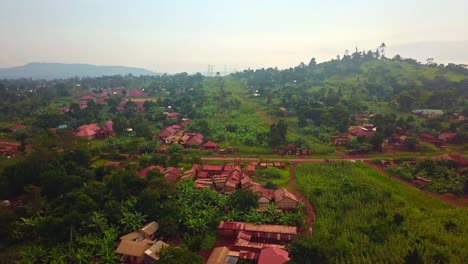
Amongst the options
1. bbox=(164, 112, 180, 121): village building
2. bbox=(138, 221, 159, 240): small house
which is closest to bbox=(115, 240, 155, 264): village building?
bbox=(138, 221, 159, 240): small house

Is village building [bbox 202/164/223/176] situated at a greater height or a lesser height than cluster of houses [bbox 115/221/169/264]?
greater

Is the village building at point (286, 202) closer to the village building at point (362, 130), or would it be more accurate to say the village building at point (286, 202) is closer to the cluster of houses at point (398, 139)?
the cluster of houses at point (398, 139)

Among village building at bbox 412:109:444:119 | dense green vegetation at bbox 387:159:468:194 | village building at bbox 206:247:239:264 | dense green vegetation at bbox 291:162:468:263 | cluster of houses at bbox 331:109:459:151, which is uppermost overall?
village building at bbox 412:109:444:119

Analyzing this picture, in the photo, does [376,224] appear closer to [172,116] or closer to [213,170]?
[213,170]

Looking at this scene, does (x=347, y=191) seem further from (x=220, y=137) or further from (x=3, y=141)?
(x=3, y=141)

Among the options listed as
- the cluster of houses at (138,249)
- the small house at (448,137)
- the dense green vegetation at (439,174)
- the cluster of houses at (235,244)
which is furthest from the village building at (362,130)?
the cluster of houses at (138,249)

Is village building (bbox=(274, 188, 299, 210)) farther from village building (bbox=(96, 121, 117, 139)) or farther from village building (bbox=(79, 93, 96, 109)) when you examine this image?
village building (bbox=(79, 93, 96, 109))
